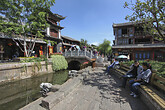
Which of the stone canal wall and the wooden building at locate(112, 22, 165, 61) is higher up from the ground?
the wooden building at locate(112, 22, 165, 61)

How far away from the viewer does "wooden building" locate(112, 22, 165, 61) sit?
56.9 feet

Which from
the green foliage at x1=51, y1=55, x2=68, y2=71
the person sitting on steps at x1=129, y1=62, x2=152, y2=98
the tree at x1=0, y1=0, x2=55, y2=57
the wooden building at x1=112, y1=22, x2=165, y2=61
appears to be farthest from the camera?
the wooden building at x1=112, y1=22, x2=165, y2=61

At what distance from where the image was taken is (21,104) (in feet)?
14.8

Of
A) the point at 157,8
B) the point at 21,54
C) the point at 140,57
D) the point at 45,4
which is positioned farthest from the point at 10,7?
the point at 140,57

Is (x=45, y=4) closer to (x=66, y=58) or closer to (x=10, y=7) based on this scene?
(x=10, y=7)

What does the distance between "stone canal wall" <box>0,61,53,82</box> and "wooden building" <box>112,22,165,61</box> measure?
56.9 feet

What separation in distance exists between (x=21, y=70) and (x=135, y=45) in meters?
22.3

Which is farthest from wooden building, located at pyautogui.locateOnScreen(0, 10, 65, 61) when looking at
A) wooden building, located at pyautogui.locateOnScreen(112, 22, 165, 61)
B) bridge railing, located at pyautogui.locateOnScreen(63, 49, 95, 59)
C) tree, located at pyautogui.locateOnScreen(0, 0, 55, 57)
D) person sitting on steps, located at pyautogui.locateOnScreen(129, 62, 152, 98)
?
wooden building, located at pyautogui.locateOnScreen(112, 22, 165, 61)

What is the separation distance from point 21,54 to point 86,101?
58.6ft

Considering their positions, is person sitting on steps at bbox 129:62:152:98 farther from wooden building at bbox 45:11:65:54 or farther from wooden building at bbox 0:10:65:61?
wooden building at bbox 45:11:65:54

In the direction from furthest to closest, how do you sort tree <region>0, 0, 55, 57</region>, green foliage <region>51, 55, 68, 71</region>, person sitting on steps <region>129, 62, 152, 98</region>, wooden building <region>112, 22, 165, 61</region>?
1. wooden building <region>112, 22, 165, 61</region>
2. green foliage <region>51, 55, 68, 71</region>
3. tree <region>0, 0, 55, 57</region>
4. person sitting on steps <region>129, 62, 152, 98</region>

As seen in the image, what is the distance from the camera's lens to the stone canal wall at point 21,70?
765cm

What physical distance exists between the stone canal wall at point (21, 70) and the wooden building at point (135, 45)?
1733 cm

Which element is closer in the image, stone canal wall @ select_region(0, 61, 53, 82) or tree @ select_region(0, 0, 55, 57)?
stone canal wall @ select_region(0, 61, 53, 82)
